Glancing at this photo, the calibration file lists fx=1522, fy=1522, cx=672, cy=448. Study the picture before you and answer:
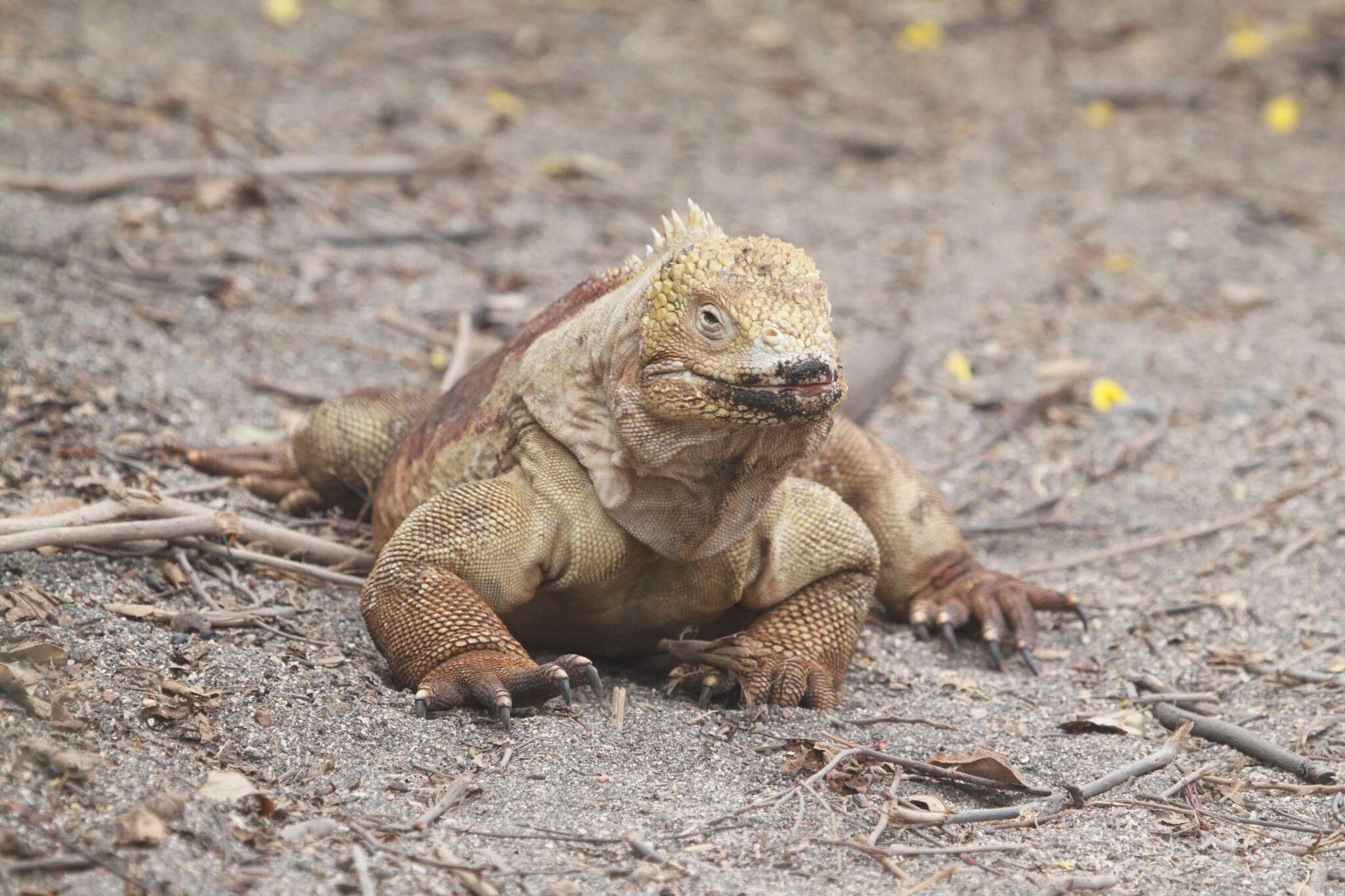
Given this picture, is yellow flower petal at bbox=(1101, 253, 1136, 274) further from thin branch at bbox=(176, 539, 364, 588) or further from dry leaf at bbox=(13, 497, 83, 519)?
dry leaf at bbox=(13, 497, 83, 519)

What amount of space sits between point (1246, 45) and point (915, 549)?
31.1 ft

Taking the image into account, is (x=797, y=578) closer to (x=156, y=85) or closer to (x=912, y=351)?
(x=912, y=351)

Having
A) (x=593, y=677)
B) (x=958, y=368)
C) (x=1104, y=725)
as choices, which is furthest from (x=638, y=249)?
(x=593, y=677)

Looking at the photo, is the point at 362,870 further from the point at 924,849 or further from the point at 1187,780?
the point at 1187,780

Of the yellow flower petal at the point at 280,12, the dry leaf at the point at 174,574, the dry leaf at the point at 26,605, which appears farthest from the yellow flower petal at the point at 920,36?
the dry leaf at the point at 26,605

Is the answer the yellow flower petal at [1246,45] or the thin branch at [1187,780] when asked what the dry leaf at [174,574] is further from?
the yellow flower petal at [1246,45]

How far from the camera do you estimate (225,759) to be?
414 centimetres

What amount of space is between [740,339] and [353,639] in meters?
1.88

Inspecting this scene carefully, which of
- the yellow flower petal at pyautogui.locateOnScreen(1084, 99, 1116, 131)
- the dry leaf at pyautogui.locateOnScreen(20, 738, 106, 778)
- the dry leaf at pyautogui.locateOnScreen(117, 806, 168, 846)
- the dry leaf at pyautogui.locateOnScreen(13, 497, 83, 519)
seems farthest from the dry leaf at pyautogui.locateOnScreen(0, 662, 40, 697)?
the yellow flower petal at pyautogui.locateOnScreen(1084, 99, 1116, 131)

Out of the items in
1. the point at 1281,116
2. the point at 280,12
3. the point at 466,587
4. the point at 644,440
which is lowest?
the point at 466,587

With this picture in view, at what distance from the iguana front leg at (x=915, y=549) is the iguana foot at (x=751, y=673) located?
1.06 m

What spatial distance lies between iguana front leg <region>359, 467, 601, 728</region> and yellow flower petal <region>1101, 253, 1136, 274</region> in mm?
6469

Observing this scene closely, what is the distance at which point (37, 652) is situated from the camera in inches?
170

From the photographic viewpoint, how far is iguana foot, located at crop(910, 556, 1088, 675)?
5973 millimetres
